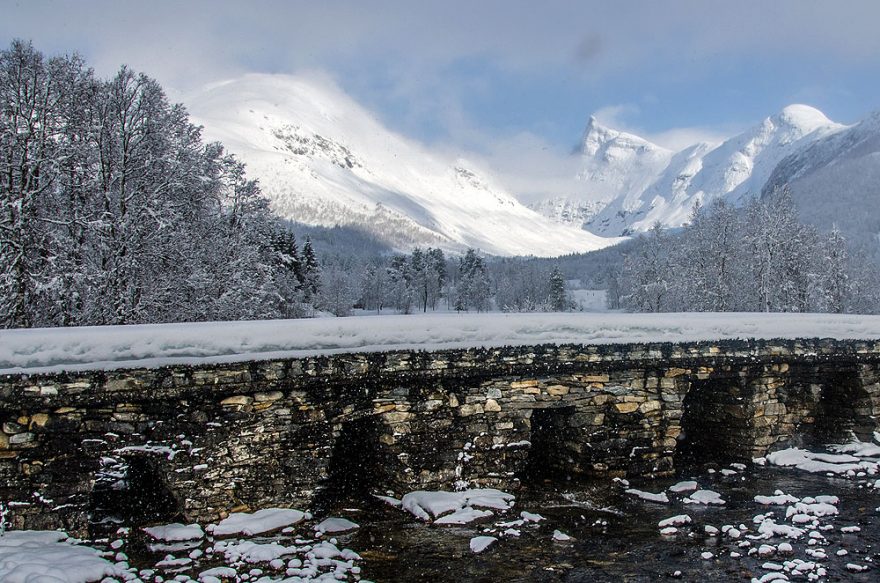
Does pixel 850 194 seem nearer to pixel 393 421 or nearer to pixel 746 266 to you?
pixel 746 266

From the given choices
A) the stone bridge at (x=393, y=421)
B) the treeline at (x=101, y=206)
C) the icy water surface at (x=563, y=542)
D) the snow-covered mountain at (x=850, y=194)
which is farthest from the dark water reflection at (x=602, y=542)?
the snow-covered mountain at (x=850, y=194)

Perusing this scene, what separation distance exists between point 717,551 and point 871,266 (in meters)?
74.7

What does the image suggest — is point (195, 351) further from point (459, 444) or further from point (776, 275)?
point (776, 275)

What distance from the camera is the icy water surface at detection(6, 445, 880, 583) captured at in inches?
264

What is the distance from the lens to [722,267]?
121ft

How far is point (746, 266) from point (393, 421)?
36.5 meters

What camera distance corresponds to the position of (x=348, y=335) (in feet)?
28.6

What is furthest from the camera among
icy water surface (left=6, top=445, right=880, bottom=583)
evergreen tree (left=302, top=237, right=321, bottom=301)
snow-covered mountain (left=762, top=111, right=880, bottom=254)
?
snow-covered mountain (left=762, top=111, right=880, bottom=254)

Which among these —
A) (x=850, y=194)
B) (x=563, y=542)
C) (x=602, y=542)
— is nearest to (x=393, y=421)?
(x=563, y=542)

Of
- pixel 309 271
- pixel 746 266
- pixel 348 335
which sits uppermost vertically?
pixel 309 271

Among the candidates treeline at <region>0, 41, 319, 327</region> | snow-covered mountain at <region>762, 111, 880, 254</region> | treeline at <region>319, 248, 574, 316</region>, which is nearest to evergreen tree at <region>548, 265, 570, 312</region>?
treeline at <region>319, 248, 574, 316</region>

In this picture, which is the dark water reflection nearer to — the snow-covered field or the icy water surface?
the icy water surface

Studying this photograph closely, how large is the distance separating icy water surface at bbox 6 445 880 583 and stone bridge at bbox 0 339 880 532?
0.57m

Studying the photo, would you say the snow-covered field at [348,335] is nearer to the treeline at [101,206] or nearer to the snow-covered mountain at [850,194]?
the treeline at [101,206]
